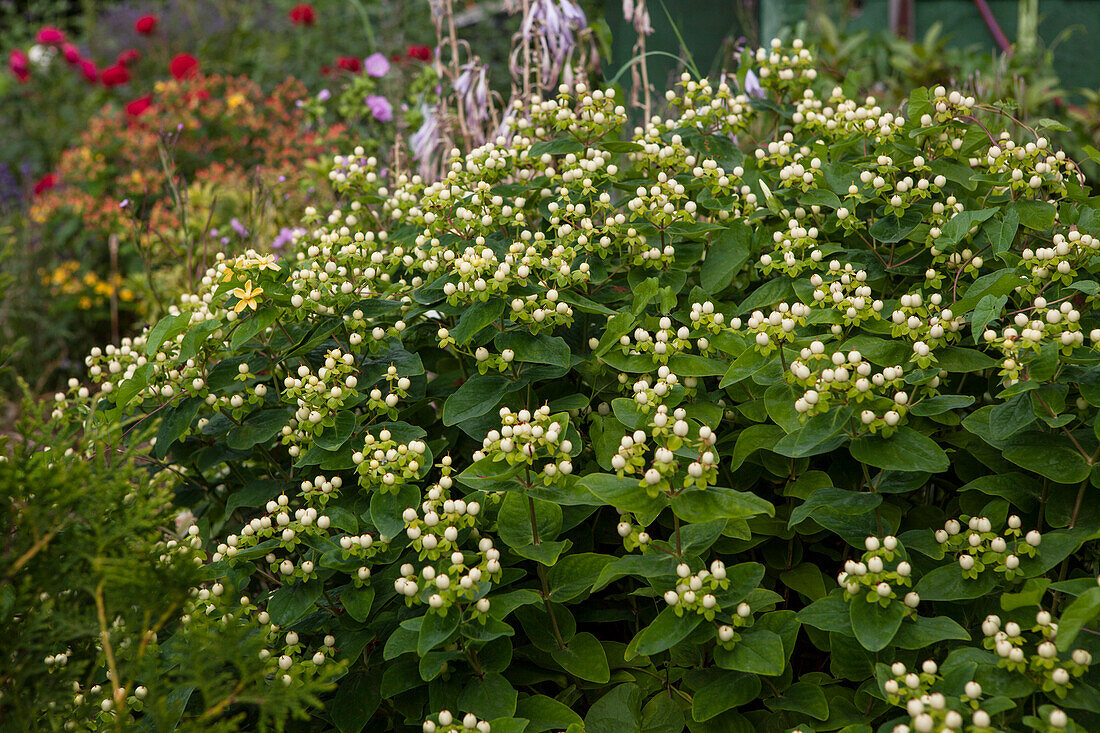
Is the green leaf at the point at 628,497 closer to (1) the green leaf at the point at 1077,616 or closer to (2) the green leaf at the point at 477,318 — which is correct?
(2) the green leaf at the point at 477,318

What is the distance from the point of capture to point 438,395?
1.74 meters

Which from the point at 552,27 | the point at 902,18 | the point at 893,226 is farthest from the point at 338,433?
the point at 902,18

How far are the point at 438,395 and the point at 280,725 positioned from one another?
830mm

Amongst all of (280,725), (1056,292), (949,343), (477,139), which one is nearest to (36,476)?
(280,725)

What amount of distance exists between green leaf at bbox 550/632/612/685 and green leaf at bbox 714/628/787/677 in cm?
19

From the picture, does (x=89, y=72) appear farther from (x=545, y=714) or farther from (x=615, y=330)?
(x=545, y=714)

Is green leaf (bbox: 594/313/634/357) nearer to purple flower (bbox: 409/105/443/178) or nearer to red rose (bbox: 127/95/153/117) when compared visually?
purple flower (bbox: 409/105/443/178)

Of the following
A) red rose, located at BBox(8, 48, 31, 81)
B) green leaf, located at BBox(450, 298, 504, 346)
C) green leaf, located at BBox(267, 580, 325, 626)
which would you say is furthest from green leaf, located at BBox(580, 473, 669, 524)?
red rose, located at BBox(8, 48, 31, 81)

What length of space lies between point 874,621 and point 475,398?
754 millimetres

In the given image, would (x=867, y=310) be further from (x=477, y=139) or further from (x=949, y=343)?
(x=477, y=139)

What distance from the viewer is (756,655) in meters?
1.25

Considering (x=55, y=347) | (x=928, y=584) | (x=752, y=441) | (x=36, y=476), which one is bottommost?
(x=55, y=347)

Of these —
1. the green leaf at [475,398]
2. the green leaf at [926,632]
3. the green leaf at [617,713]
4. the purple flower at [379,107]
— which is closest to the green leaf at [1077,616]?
the green leaf at [926,632]

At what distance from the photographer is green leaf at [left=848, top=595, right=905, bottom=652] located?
118 cm
